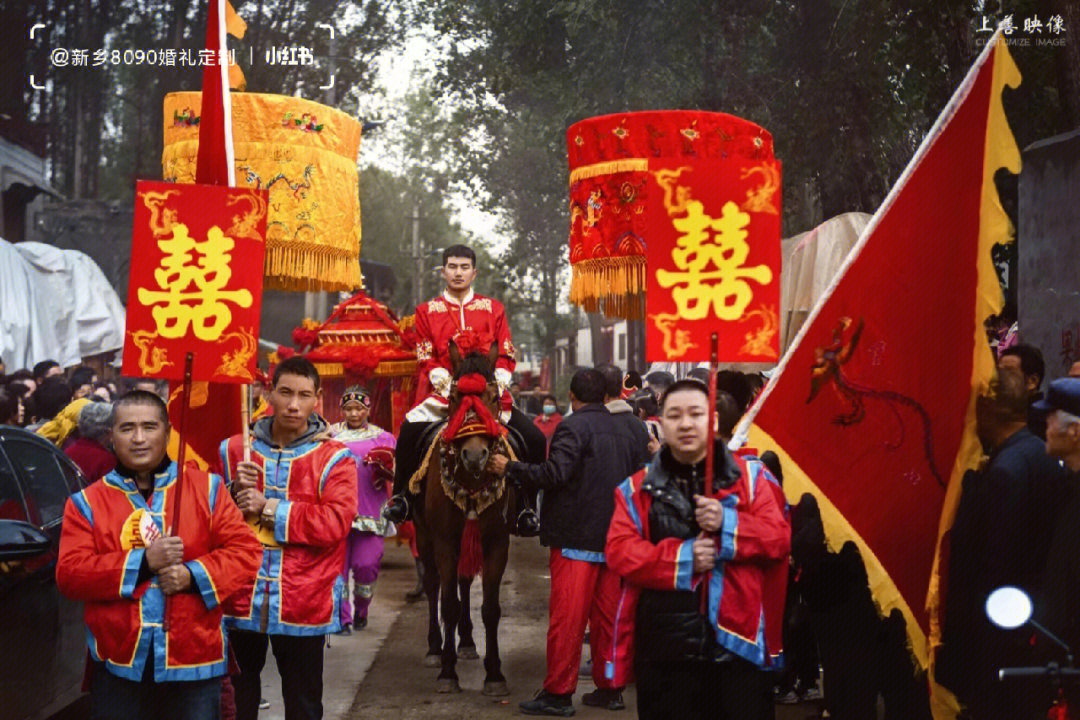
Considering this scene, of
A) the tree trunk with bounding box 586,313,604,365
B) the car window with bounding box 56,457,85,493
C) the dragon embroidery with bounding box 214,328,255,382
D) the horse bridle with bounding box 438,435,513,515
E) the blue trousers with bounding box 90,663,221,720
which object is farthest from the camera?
the tree trunk with bounding box 586,313,604,365

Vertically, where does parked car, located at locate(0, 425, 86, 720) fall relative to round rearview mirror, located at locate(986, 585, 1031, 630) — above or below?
below

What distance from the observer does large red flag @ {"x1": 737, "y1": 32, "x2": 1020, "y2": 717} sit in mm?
5219

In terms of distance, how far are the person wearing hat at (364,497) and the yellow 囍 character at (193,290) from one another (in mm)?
3846

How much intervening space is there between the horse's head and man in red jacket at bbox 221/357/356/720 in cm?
257

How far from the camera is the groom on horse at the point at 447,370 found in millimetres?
9312

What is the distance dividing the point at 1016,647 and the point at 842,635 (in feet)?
4.89

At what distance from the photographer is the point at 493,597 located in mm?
8844

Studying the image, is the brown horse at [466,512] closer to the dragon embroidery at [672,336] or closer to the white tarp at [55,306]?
the dragon embroidery at [672,336]

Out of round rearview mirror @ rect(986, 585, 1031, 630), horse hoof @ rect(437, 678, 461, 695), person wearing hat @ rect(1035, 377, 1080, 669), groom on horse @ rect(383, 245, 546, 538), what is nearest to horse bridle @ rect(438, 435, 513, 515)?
groom on horse @ rect(383, 245, 546, 538)

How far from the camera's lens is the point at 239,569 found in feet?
16.0

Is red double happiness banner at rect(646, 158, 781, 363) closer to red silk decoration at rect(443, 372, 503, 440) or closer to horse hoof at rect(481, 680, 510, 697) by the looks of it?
red silk decoration at rect(443, 372, 503, 440)

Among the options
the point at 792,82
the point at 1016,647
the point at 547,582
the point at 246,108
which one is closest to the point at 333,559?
the point at 1016,647

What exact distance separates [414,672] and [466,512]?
120cm

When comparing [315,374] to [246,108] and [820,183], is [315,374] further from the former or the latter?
[820,183]
